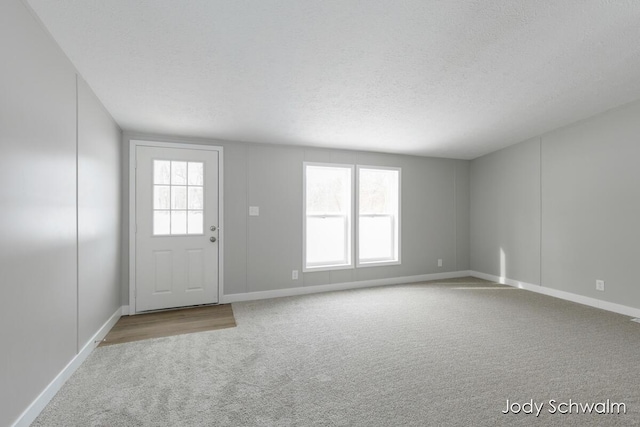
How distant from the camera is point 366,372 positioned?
7.40 ft

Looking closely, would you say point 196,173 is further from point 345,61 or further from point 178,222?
point 345,61

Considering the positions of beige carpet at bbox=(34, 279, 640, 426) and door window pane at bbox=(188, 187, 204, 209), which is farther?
door window pane at bbox=(188, 187, 204, 209)

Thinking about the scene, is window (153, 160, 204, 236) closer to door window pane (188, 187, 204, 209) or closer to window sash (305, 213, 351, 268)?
door window pane (188, 187, 204, 209)

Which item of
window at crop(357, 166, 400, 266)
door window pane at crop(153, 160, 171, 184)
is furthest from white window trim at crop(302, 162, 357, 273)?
door window pane at crop(153, 160, 171, 184)

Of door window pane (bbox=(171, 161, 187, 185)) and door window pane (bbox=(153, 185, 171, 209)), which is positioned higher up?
door window pane (bbox=(171, 161, 187, 185))

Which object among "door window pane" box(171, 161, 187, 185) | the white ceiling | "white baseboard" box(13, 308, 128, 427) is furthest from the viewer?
"door window pane" box(171, 161, 187, 185)

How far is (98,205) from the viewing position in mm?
2850

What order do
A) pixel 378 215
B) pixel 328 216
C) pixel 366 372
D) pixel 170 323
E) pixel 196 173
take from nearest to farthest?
pixel 366 372 < pixel 170 323 < pixel 196 173 < pixel 328 216 < pixel 378 215

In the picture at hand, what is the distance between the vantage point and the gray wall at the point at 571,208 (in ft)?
11.4

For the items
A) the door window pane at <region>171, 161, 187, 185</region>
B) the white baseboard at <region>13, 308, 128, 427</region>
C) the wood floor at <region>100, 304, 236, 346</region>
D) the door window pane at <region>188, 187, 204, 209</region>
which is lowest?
the wood floor at <region>100, 304, 236, 346</region>

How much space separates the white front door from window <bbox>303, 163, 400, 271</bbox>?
4.59ft

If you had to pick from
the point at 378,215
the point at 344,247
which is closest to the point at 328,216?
the point at 344,247

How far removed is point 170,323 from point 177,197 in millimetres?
1585

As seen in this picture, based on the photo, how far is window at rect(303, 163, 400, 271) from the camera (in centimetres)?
465
